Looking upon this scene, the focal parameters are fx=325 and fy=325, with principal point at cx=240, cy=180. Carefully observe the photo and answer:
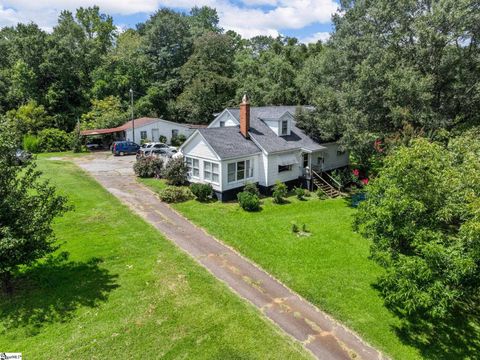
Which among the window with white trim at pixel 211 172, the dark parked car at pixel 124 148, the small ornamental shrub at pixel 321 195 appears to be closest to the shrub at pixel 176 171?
the window with white trim at pixel 211 172

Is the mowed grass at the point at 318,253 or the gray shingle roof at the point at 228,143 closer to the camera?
the mowed grass at the point at 318,253

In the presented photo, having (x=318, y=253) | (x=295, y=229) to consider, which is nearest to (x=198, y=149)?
(x=295, y=229)

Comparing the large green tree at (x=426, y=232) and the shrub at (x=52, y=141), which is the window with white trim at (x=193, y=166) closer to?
the large green tree at (x=426, y=232)

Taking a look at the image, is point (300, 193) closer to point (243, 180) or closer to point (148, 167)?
point (243, 180)

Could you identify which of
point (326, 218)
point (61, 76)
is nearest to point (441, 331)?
point (326, 218)

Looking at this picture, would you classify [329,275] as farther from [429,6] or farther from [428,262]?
[429,6]

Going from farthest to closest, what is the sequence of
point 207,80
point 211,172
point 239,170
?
point 207,80 < point 239,170 < point 211,172
